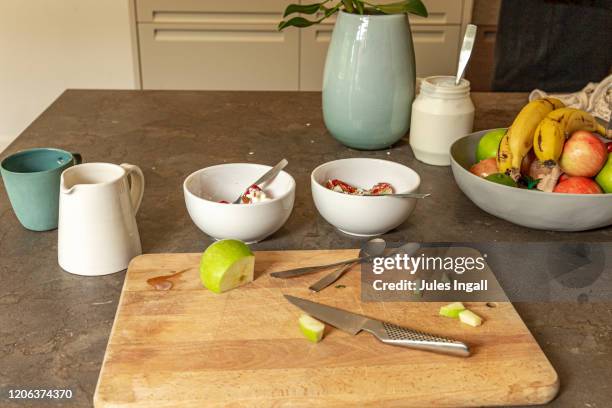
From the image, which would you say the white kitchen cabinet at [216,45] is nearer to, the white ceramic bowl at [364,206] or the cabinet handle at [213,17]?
the cabinet handle at [213,17]

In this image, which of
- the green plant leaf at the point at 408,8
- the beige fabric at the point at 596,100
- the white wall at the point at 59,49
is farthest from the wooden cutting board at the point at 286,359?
the white wall at the point at 59,49

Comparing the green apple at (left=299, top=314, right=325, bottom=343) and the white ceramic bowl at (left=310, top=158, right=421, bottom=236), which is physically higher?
the white ceramic bowl at (left=310, top=158, right=421, bottom=236)

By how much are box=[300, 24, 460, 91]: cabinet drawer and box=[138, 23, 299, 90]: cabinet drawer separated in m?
Answer: 0.04

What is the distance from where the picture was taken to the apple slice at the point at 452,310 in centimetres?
75

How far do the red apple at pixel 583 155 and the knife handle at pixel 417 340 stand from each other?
17.2 inches

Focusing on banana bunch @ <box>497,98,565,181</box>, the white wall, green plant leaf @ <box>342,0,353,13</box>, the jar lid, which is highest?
green plant leaf @ <box>342,0,353,13</box>

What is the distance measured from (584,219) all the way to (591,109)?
59cm

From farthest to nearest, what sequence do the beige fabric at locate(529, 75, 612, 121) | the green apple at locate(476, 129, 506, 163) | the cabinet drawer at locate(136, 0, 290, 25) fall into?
the cabinet drawer at locate(136, 0, 290, 25), the beige fabric at locate(529, 75, 612, 121), the green apple at locate(476, 129, 506, 163)

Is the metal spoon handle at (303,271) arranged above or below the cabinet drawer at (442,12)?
below

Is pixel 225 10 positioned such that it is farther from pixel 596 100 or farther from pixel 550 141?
pixel 550 141

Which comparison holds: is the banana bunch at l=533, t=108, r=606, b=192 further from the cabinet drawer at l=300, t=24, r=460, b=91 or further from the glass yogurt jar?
the cabinet drawer at l=300, t=24, r=460, b=91

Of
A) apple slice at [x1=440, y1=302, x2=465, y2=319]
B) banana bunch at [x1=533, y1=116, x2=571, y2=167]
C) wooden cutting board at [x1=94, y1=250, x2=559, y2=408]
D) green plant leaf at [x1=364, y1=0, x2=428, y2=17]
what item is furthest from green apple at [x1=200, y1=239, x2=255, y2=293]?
green plant leaf at [x1=364, y1=0, x2=428, y2=17]

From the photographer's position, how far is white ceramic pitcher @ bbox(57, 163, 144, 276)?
2.69 feet

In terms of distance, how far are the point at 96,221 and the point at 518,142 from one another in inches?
25.4
